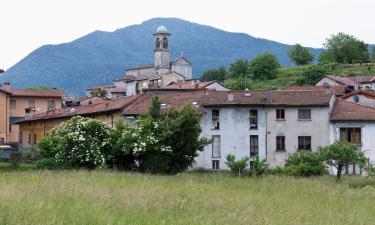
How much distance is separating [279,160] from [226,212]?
42092mm

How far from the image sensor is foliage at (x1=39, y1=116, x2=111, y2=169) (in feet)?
113

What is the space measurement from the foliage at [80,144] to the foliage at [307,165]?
12.7 metres

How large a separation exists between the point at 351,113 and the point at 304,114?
395 cm

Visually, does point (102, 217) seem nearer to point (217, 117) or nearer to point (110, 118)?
point (217, 117)

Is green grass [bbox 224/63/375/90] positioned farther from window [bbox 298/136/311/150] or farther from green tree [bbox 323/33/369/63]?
window [bbox 298/136/311/150]

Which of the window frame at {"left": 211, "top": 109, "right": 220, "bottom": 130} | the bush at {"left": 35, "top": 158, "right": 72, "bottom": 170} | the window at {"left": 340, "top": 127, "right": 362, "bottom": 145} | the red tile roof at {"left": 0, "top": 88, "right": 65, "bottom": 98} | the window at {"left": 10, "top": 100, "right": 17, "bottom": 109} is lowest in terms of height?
the bush at {"left": 35, "top": 158, "right": 72, "bottom": 170}

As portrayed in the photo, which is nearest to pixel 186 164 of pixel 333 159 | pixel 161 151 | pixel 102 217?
pixel 161 151

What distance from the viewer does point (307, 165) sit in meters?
42.6

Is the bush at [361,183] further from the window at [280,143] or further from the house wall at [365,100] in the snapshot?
the house wall at [365,100]

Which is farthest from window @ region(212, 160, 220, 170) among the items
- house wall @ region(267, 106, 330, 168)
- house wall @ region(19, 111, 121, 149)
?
house wall @ region(19, 111, 121, 149)

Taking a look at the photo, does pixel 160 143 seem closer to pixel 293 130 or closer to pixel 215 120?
pixel 215 120

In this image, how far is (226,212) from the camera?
16109 millimetres

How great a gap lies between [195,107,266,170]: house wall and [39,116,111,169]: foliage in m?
23.7

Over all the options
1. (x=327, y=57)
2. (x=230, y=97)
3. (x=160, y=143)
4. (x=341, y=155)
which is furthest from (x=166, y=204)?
(x=327, y=57)
